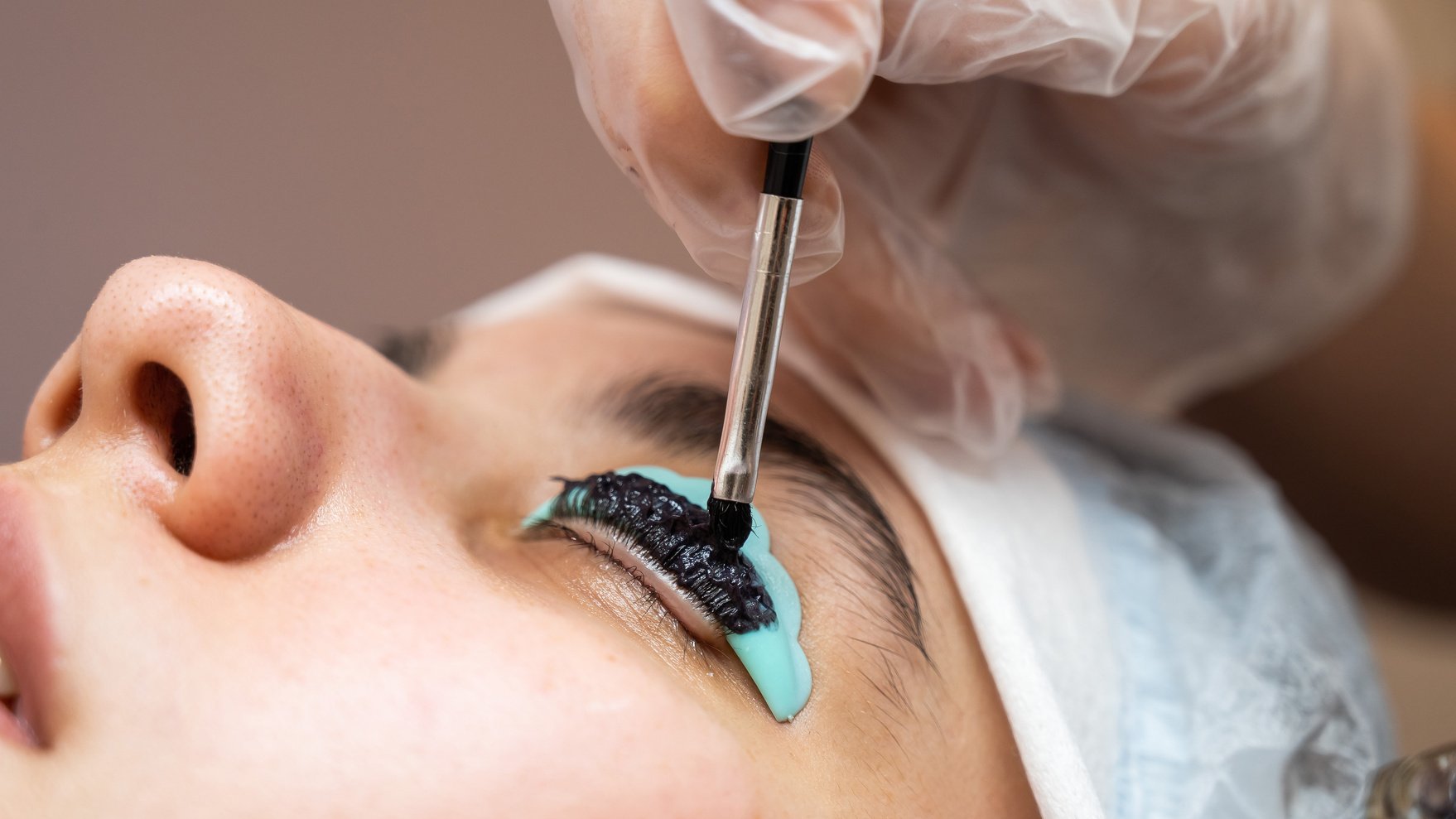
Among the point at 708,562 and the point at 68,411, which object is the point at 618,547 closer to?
the point at 708,562

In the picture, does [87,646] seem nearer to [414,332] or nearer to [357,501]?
[357,501]

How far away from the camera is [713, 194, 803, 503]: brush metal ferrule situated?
1.87ft

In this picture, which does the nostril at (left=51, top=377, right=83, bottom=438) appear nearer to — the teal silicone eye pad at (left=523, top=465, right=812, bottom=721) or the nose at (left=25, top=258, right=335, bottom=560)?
the nose at (left=25, top=258, right=335, bottom=560)

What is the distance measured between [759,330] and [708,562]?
0.51 ft

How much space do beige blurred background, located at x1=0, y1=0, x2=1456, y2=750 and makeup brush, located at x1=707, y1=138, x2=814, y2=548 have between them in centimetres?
94

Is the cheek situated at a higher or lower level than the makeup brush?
lower

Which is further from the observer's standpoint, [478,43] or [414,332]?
[478,43]

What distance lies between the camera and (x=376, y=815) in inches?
18.3

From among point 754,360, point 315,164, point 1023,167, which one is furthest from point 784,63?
point 315,164

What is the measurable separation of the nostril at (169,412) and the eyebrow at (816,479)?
28 cm

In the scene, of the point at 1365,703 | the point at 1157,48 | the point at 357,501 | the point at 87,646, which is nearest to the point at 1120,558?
the point at 1365,703

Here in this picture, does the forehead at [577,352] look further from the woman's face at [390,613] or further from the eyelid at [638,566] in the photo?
the eyelid at [638,566]

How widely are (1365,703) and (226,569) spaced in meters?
0.98

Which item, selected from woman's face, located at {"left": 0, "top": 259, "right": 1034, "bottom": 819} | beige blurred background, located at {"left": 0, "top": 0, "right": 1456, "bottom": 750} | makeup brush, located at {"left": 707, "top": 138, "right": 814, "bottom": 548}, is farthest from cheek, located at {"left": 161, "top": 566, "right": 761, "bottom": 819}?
beige blurred background, located at {"left": 0, "top": 0, "right": 1456, "bottom": 750}
